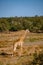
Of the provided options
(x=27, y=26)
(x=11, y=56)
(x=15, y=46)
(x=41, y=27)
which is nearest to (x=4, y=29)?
(x=27, y=26)

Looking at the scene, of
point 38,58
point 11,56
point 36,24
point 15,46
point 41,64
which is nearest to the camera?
point 41,64

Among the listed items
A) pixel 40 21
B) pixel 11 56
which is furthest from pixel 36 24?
pixel 11 56

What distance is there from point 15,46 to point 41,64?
42.2ft

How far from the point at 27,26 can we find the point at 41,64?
4515 cm

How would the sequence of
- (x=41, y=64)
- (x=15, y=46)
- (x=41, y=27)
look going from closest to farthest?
(x=41, y=64)
(x=15, y=46)
(x=41, y=27)

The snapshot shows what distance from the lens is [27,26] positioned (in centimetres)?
5741

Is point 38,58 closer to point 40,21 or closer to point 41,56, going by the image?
point 41,56

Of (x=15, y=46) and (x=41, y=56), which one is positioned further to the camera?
(x=15, y=46)

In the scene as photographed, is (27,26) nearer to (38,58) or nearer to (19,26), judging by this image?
(19,26)

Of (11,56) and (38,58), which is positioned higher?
(38,58)

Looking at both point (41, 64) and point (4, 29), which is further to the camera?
point (4, 29)

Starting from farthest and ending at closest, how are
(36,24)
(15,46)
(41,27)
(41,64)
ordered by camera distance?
1. (36,24)
2. (41,27)
3. (15,46)
4. (41,64)

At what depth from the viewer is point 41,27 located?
55.2 meters

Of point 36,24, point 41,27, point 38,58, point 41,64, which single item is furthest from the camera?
point 36,24
